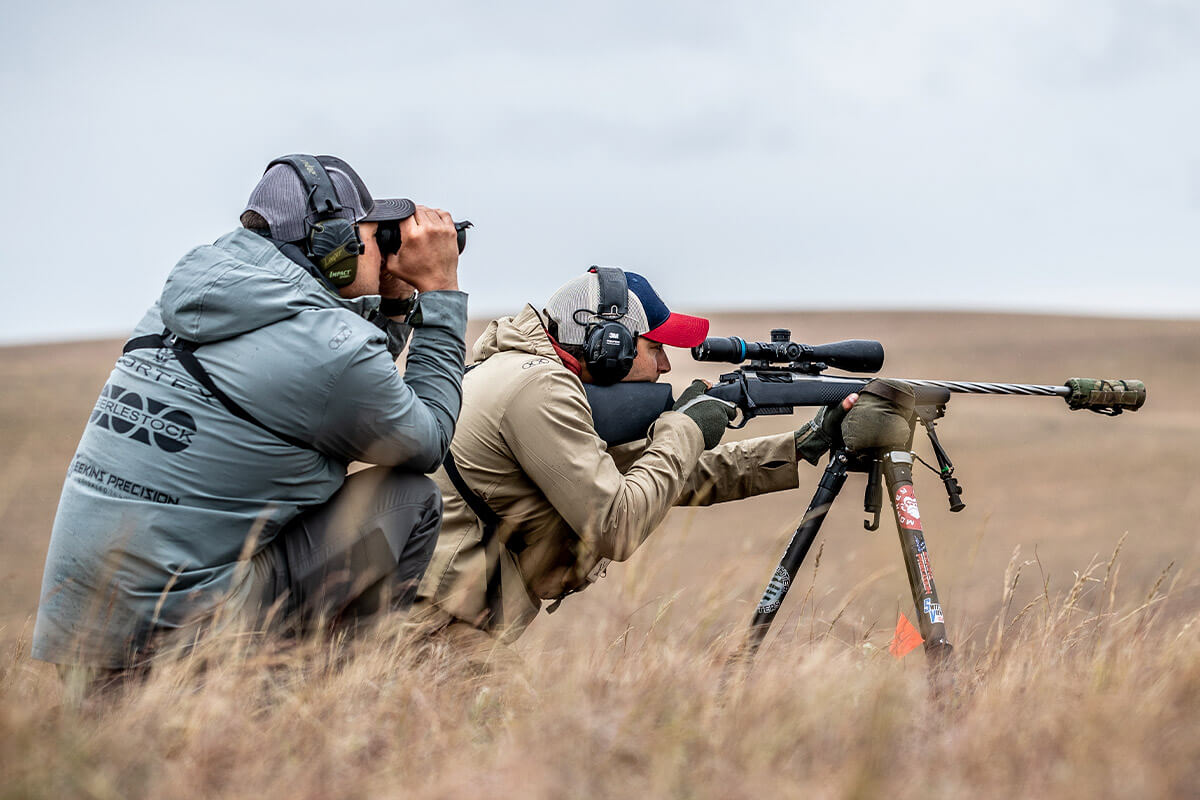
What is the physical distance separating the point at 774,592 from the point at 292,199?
2.25 m

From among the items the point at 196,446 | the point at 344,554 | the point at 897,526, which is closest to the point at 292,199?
the point at 196,446

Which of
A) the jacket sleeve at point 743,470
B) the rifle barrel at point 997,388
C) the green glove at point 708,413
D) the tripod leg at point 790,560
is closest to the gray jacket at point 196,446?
the green glove at point 708,413

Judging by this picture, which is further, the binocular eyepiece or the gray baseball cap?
the binocular eyepiece

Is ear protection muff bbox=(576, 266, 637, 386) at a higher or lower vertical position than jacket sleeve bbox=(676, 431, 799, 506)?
higher

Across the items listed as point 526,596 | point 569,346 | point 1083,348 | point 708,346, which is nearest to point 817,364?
point 708,346

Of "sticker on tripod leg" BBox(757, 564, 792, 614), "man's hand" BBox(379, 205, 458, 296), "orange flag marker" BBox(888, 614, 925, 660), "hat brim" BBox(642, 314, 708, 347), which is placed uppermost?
"man's hand" BBox(379, 205, 458, 296)

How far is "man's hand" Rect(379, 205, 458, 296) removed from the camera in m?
3.58

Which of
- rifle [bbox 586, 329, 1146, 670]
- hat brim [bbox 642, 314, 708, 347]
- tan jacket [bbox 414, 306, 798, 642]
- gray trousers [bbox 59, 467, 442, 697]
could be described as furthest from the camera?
hat brim [bbox 642, 314, 708, 347]

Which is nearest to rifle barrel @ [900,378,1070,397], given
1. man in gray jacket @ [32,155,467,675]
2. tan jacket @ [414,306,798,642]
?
tan jacket @ [414,306,798,642]

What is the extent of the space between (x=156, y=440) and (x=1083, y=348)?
34.9m

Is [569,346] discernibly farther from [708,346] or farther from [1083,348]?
[1083,348]

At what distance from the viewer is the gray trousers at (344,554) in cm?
330

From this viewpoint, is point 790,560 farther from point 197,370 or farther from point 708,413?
point 197,370

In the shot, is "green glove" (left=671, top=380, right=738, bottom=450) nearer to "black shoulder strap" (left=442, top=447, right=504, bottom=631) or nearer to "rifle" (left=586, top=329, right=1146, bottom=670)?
"rifle" (left=586, top=329, right=1146, bottom=670)
